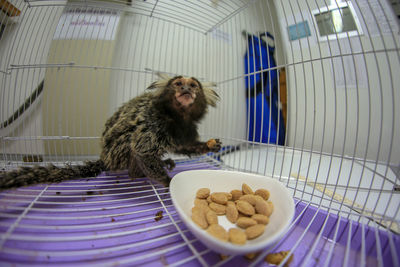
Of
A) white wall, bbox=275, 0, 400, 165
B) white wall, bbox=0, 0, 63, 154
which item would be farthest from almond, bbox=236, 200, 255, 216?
white wall, bbox=0, 0, 63, 154

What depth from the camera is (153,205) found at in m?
A: 0.76

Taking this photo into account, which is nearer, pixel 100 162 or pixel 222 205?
pixel 222 205

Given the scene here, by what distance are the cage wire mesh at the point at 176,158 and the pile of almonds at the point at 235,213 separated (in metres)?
0.08

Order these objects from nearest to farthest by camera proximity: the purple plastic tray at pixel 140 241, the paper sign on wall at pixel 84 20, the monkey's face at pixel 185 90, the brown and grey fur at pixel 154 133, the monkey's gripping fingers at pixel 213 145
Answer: the purple plastic tray at pixel 140 241 < the brown and grey fur at pixel 154 133 < the monkey's face at pixel 185 90 < the monkey's gripping fingers at pixel 213 145 < the paper sign on wall at pixel 84 20

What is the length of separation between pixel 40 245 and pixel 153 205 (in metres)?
0.39

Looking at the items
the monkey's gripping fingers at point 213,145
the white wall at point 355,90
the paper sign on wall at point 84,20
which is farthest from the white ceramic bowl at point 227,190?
the paper sign on wall at point 84,20

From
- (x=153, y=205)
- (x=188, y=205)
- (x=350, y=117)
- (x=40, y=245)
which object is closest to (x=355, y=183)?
(x=350, y=117)

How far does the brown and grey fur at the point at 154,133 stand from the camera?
0.90 metres

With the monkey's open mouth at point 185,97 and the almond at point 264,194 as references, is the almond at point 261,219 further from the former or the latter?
the monkey's open mouth at point 185,97

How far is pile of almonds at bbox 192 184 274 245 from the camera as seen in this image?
1.57ft

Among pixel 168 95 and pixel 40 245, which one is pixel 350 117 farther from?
pixel 40 245

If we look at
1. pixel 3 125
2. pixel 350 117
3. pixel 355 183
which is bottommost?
pixel 355 183

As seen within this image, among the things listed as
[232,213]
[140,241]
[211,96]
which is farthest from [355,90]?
[140,241]

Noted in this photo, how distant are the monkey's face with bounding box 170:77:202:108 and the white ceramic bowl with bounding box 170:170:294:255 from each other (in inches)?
18.5
